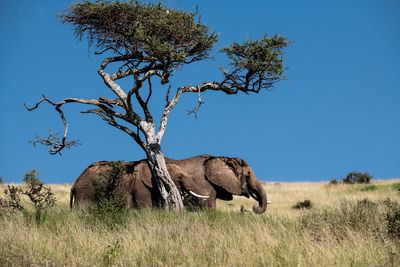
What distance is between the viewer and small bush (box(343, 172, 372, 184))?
4709 centimetres

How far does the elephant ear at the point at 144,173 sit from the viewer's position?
64.2ft

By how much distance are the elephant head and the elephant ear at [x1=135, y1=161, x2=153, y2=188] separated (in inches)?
74.9

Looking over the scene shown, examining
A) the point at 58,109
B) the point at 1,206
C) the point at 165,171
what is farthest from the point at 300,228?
the point at 58,109

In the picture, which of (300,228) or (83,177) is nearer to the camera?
(300,228)

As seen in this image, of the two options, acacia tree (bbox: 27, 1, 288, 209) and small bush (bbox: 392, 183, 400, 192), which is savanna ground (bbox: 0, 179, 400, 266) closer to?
acacia tree (bbox: 27, 1, 288, 209)

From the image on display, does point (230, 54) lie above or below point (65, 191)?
above

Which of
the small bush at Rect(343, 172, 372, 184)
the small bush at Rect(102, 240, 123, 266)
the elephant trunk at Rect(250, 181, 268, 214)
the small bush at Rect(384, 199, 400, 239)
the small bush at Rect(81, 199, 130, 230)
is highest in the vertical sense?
the small bush at Rect(343, 172, 372, 184)

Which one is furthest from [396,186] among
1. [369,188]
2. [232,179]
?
[232,179]

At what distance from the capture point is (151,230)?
12.6 metres

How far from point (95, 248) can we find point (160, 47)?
10.7 m

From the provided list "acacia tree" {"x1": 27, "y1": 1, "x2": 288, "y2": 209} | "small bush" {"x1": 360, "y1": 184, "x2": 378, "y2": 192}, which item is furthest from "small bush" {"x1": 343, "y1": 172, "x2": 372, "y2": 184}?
"acacia tree" {"x1": 27, "y1": 1, "x2": 288, "y2": 209}

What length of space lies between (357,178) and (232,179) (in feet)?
96.9

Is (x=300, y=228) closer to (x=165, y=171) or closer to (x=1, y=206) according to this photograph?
(x=165, y=171)

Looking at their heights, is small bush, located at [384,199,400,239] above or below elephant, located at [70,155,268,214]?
below
